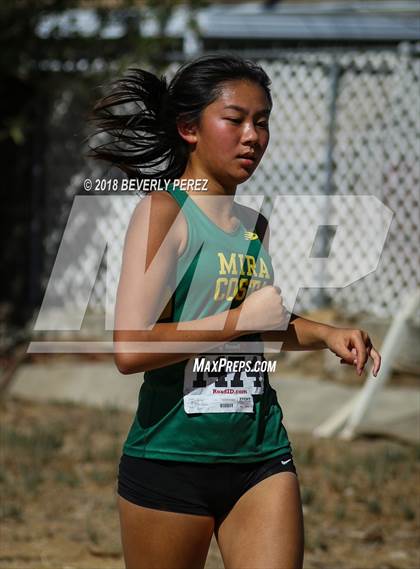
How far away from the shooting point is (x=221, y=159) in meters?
2.99

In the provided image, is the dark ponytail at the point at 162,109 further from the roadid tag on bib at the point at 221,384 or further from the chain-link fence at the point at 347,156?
the chain-link fence at the point at 347,156

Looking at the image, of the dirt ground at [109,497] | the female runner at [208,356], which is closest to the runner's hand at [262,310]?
the female runner at [208,356]

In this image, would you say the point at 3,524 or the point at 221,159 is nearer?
the point at 221,159

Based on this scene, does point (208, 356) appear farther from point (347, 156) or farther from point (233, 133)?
point (347, 156)

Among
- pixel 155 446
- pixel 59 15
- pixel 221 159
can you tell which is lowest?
pixel 155 446

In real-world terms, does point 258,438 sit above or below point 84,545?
above

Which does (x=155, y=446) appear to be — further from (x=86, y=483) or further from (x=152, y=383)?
(x=86, y=483)

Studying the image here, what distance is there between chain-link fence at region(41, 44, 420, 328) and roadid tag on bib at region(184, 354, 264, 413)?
19.3 feet

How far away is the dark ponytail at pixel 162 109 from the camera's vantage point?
3.06m

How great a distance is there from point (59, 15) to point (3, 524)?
17.8 feet

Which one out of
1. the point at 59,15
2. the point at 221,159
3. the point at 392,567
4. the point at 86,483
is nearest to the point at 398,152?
the point at 59,15

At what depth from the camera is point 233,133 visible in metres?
2.98

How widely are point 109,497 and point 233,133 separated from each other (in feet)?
11.3

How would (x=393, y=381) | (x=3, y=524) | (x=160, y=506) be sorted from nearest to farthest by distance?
1. (x=160, y=506)
2. (x=3, y=524)
3. (x=393, y=381)
